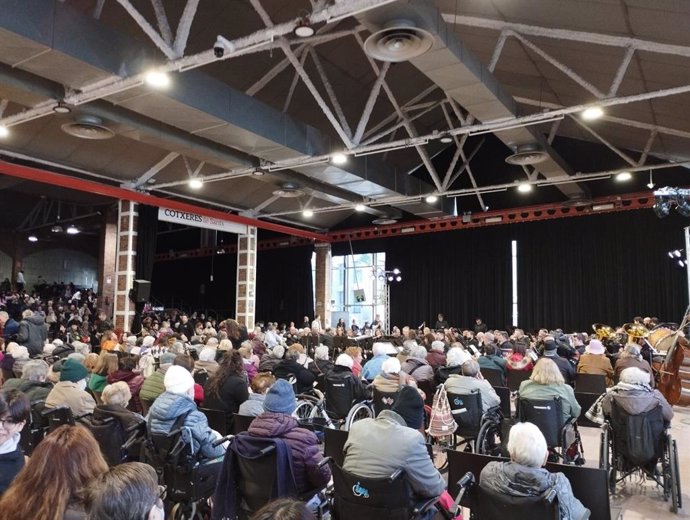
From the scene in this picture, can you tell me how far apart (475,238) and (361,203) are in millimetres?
4744

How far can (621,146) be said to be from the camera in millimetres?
13625

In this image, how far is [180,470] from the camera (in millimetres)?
3410

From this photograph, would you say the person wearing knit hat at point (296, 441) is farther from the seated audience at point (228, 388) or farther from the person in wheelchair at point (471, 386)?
the person in wheelchair at point (471, 386)

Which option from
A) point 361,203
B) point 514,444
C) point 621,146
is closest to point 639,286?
point 621,146

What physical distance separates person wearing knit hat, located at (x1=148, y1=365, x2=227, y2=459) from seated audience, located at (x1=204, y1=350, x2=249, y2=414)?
1107mm

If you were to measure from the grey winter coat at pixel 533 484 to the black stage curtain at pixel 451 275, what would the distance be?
14.5 m

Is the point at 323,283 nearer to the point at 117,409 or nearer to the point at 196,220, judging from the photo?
the point at 196,220

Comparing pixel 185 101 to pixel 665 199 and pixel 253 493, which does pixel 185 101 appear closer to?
pixel 253 493

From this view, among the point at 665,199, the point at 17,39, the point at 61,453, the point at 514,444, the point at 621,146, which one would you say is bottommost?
the point at 514,444

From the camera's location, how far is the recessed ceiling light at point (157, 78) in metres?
6.30

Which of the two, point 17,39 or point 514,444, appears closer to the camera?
point 514,444

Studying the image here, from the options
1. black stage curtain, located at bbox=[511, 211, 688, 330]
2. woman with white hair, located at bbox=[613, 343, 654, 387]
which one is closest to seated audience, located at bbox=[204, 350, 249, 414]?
woman with white hair, located at bbox=[613, 343, 654, 387]

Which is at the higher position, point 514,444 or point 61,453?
point 61,453

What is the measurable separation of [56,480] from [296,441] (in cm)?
142
